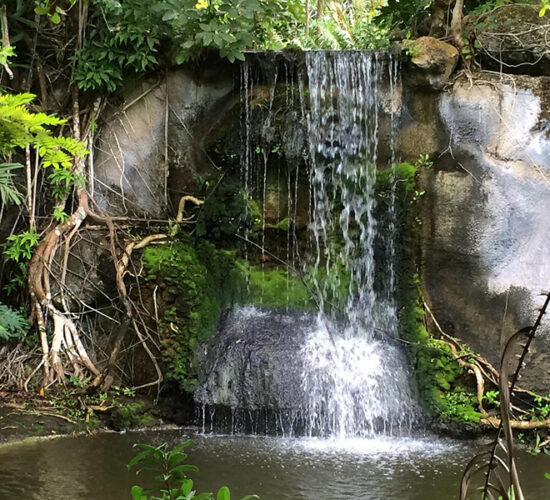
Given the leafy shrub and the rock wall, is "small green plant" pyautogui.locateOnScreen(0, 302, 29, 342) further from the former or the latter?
the rock wall

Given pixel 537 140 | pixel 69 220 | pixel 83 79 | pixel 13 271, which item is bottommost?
pixel 13 271

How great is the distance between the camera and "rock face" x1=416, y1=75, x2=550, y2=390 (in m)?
5.92

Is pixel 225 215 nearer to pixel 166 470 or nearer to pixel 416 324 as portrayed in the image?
pixel 416 324

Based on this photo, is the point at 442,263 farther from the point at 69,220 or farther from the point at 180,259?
the point at 69,220

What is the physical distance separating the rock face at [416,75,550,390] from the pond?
1.37 metres

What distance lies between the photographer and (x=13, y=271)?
6.35 metres

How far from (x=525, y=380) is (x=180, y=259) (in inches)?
131

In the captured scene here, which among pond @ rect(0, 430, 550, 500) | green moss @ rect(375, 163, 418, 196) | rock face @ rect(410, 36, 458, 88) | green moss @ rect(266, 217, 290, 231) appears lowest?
pond @ rect(0, 430, 550, 500)

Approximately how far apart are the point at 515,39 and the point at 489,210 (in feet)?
5.55

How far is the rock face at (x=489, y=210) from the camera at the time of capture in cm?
592

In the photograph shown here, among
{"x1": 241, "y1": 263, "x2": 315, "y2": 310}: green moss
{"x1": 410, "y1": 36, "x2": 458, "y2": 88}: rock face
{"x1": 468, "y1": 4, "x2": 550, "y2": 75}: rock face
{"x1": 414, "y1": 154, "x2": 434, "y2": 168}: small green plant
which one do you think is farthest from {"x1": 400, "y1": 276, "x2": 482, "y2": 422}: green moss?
{"x1": 468, "y1": 4, "x2": 550, "y2": 75}: rock face

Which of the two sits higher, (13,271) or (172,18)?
(172,18)

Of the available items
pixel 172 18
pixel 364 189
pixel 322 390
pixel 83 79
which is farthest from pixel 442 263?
pixel 83 79

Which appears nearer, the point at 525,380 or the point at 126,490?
the point at 126,490
